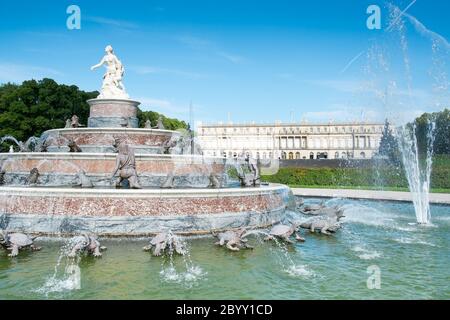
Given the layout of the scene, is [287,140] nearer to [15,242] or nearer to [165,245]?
[165,245]

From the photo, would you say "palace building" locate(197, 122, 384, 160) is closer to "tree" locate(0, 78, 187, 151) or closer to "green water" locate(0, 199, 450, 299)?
"tree" locate(0, 78, 187, 151)

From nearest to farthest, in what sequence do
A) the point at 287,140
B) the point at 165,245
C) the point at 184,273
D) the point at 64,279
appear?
the point at 64,279 → the point at 184,273 → the point at 165,245 → the point at 287,140

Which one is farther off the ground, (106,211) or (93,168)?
(93,168)

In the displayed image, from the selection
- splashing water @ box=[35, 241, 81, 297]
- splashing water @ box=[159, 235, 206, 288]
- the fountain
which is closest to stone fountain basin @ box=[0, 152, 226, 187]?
the fountain

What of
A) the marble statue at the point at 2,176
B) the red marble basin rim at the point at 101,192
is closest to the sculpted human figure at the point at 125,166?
the red marble basin rim at the point at 101,192

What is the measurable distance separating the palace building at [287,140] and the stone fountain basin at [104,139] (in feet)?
358

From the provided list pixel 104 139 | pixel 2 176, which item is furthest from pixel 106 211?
pixel 104 139

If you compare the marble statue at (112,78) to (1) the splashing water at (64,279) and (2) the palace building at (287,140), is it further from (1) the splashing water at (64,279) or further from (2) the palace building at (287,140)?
(2) the palace building at (287,140)

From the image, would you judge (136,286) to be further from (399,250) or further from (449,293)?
(399,250)

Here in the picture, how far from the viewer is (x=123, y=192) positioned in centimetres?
1204

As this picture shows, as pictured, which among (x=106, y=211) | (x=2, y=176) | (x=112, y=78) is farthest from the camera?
(x=112, y=78)

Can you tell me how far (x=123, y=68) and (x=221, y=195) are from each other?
12906 millimetres

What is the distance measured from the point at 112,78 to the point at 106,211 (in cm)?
1223

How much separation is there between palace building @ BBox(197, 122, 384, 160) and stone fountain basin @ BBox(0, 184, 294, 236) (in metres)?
115
